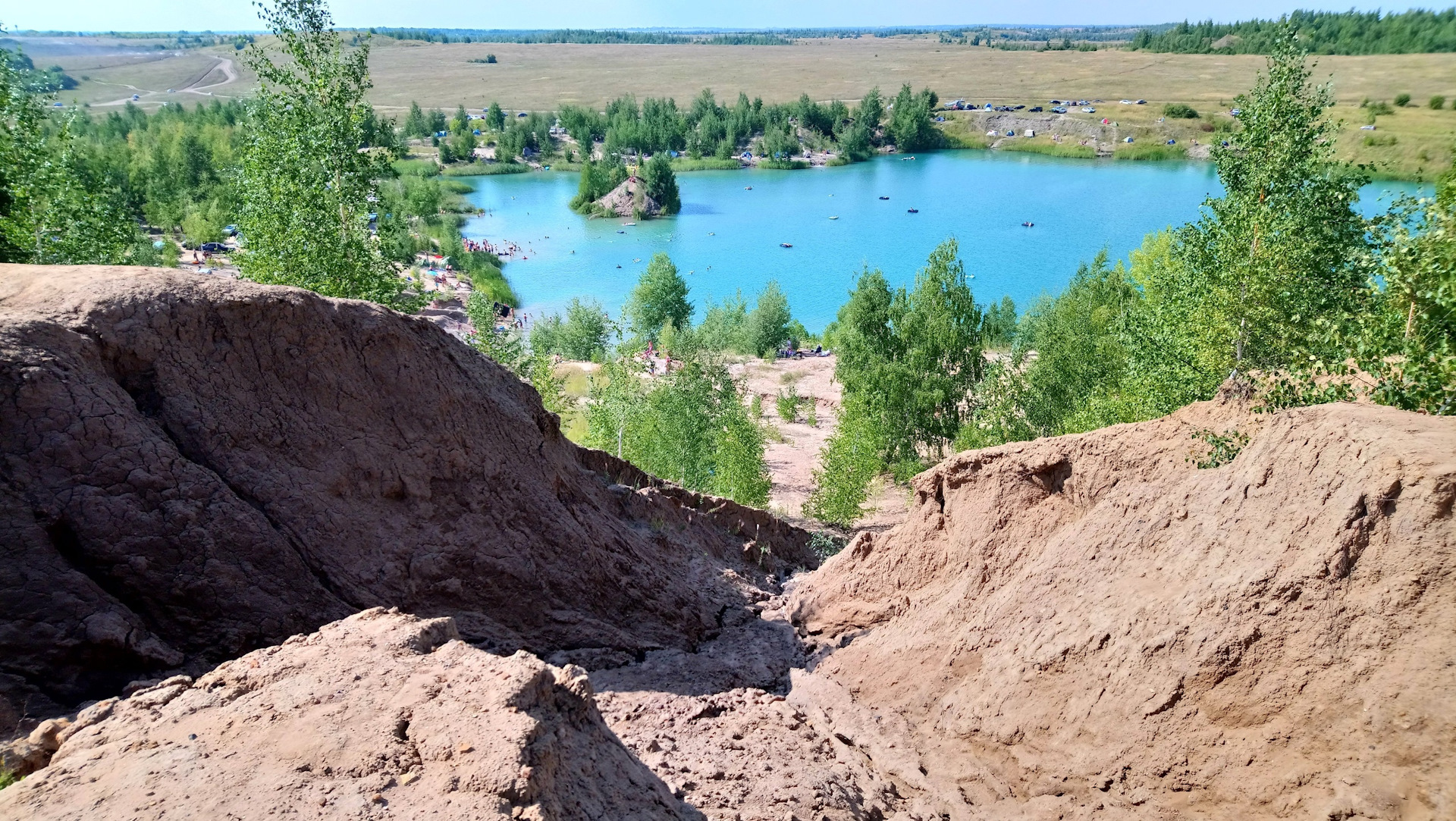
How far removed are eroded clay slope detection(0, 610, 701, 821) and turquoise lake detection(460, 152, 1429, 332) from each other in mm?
63976

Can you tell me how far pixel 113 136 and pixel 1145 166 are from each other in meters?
129

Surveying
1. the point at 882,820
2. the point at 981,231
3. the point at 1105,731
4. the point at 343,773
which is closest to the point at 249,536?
the point at 343,773

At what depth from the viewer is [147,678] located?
7.93 meters

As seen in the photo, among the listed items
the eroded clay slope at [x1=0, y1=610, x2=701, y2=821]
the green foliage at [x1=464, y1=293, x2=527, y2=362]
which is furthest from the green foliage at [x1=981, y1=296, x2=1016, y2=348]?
the eroded clay slope at [x1=0, y1=610, x2=701, y2=821]

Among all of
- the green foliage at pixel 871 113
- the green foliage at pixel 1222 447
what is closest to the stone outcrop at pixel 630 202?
the green foliage at pixel 871 113

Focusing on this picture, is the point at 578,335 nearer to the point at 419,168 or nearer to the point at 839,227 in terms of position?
the point at 839,227

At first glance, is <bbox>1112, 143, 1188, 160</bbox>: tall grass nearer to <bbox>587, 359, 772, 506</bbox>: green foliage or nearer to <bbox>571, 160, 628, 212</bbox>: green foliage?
<bbox>571, 160, 628, 212</bbox>: green foliage

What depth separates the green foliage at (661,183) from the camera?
10138 centimetres

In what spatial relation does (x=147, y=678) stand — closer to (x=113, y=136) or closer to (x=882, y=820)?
(x=882, y=820)

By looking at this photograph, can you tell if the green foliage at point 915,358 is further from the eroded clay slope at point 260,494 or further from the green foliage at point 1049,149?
the green foliage at point 1049,149

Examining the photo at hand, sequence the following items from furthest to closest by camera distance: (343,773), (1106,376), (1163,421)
Answer: (1106,376) < (1163,421) < (343,773)

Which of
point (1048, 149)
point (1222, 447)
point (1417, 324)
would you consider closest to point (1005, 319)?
point (1417, 324)

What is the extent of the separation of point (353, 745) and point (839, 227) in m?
94.5

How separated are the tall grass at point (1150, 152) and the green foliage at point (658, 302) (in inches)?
3541
